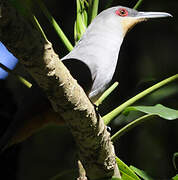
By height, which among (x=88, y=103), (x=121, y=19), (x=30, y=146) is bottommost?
(x=30, y=146)

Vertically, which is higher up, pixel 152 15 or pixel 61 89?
pixel 61 89

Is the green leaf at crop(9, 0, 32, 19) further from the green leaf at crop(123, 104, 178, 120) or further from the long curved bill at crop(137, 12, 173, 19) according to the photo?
the long curved bill at crop(137, 12, 173, 19)

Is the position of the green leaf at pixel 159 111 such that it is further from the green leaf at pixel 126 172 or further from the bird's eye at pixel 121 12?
the bird's eye at pixel 121 12

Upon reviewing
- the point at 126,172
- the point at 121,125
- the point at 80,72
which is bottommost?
the point at 121,125

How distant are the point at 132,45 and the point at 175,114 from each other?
1.58 metres

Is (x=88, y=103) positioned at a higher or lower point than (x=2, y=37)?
lower

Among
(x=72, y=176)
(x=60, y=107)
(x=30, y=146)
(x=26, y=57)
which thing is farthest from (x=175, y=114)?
(x=30, y=146)

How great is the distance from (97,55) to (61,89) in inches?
44.6

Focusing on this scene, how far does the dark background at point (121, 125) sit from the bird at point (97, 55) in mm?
374

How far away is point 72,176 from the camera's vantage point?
2.02m

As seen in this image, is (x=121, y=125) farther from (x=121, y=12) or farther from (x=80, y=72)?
(x=80, y=72)

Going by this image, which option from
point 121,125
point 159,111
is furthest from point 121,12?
point 159,111

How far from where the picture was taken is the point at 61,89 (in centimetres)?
133

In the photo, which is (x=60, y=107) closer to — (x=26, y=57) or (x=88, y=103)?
(x=88, y=103)
